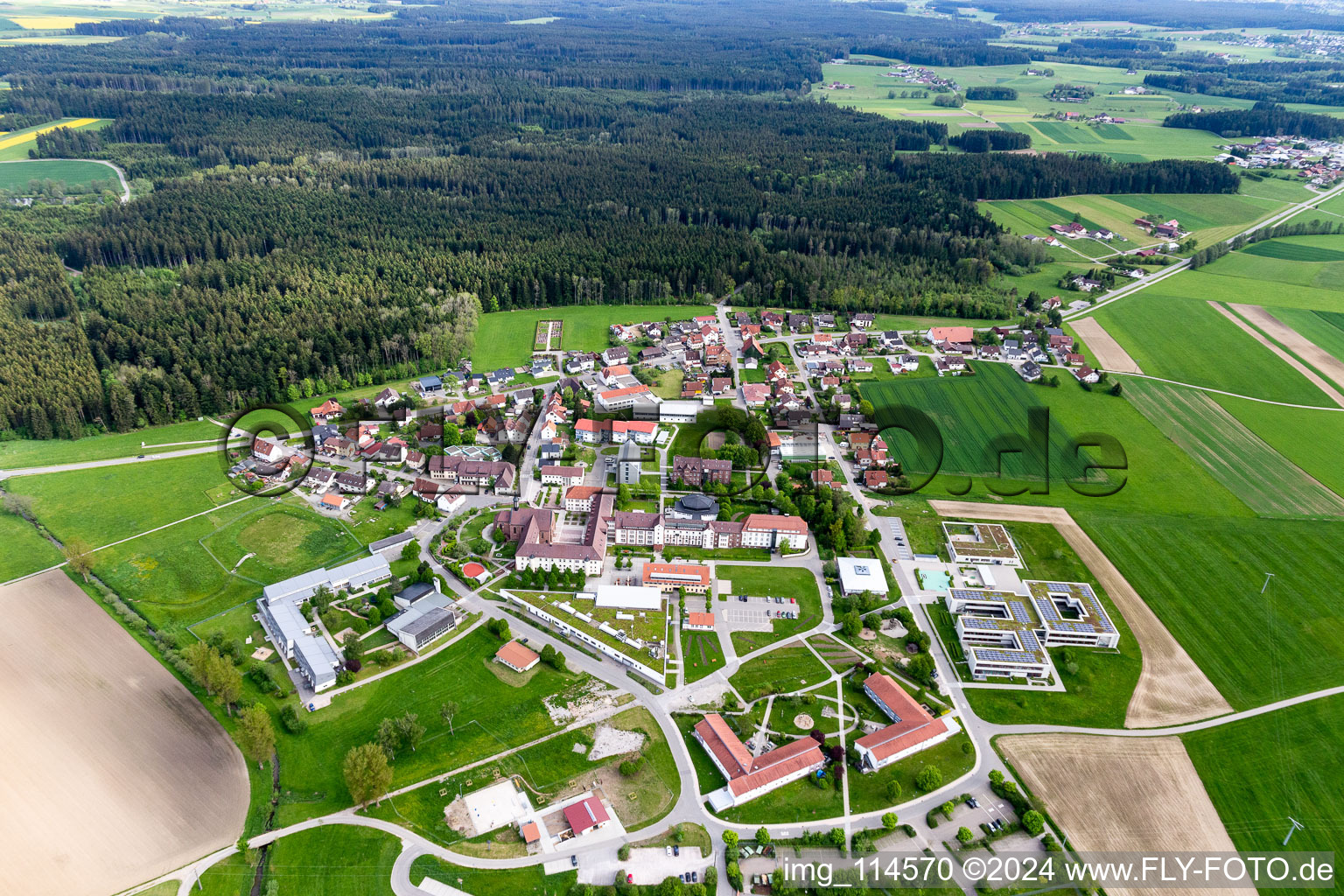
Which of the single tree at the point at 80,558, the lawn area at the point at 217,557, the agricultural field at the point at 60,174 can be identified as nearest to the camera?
the lawn area at the point at 217,557

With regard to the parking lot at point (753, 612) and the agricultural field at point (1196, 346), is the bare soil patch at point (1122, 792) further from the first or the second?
the agricultural field at point (1196, 346)

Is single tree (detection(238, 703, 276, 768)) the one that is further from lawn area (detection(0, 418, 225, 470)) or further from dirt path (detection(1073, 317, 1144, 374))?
dirt path (detection(1073, 317, 1144, 374))

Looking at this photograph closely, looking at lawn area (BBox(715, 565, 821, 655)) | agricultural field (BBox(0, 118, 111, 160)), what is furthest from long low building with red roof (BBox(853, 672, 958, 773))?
agricultural field (BBox(0, 118, 111, 160))

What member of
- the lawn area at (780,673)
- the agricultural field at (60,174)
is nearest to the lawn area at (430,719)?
the lawn area at (780,673)

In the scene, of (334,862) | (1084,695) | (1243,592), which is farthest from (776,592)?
(1243,592)

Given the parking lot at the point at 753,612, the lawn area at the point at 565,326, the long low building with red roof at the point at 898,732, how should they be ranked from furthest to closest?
1. the lawn area at the point at 565,326
2. the parking lot at the point at 753,612
3. the long low building with red roof at the point at 898,732

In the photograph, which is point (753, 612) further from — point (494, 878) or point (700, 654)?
point (494, 878)

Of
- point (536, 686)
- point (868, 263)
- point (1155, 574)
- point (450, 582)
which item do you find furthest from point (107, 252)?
point (1155, 574)

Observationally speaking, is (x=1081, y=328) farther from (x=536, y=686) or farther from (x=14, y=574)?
(x=14, y=574)
